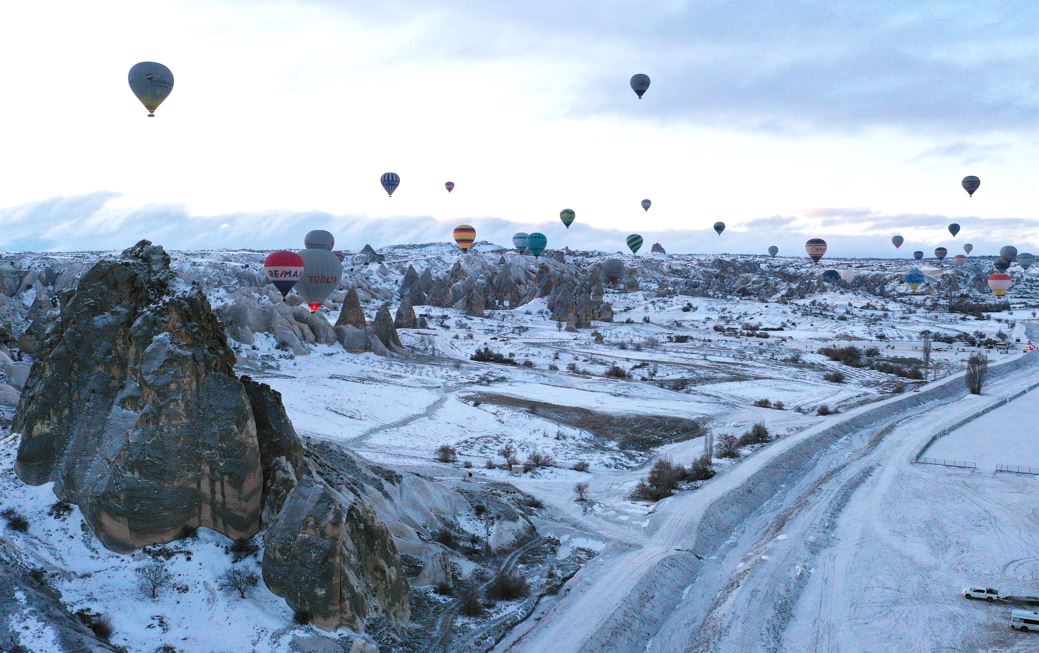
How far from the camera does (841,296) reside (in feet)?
399

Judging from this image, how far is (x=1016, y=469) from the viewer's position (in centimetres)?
2675

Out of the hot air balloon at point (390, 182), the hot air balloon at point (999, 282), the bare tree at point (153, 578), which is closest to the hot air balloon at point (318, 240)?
the hot air balloon at point (390, 182)

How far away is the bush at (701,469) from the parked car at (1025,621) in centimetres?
1057

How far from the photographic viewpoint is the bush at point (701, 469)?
80.9 feet

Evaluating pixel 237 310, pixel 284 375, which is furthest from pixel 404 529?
pixel 237 310

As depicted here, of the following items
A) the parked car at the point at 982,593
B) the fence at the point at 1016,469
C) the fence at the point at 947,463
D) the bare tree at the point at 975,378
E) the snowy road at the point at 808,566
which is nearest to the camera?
the snowy road at the point at 808,566

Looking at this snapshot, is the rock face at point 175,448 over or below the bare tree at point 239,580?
over

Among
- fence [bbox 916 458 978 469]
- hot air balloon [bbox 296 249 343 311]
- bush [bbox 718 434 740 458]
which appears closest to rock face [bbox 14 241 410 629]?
bush [bbox 718 434 740 458]

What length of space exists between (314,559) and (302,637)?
1.10 m

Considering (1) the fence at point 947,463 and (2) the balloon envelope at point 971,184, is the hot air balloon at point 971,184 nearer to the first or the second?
(2) the balloon envelope at point 971,184

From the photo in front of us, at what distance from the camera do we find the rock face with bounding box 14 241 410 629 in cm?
1173

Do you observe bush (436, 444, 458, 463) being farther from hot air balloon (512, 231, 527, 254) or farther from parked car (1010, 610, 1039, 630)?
hot air balloon (512, 231, 527, 254)

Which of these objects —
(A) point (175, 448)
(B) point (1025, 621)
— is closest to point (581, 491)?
(B) point (1025, 621)

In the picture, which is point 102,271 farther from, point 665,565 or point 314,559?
point 665,565
